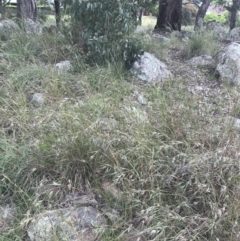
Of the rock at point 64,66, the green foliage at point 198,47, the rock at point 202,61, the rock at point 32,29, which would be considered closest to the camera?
the rock at point 64,66

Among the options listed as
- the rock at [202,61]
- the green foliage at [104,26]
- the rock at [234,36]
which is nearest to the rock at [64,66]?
Answer: the green foliage at [104,26]

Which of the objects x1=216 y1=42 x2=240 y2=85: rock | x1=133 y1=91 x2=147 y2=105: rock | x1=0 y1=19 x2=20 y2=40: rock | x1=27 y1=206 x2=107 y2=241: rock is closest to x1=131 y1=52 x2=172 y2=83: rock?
x1=133 y1=91 x2=147 y2=105: rock

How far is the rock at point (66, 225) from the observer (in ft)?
5.39

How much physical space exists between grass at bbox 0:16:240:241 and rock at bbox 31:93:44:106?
61 millimetres

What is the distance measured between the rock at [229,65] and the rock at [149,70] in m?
0.61

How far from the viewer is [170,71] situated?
3.88 meters

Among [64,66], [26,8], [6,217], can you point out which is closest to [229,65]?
[64,66]

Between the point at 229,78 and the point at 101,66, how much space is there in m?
1.40

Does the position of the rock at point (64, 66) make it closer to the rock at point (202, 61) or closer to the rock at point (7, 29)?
the rock at point (7, 29)

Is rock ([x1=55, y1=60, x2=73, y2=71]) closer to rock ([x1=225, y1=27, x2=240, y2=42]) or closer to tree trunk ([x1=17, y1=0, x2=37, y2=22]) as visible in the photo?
tree trunk ([x1=17, y1=0, x2=37, y2=22])

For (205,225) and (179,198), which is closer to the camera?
(205,225)

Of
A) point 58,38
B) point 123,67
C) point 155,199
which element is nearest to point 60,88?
point 123,67

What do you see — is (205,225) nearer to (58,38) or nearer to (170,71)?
(170,71)

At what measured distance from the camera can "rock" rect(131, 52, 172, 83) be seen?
3.57 m
